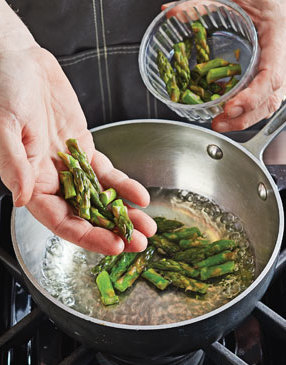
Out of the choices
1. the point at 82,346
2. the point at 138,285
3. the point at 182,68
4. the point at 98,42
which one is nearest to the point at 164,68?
the point at 182,68

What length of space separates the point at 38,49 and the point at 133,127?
26 cm

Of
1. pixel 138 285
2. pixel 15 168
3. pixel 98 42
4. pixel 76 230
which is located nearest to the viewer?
pixel 15 168

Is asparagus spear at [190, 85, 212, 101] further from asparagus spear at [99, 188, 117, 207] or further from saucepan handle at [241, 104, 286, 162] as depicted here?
asparagus spear at [99, 188, 117, 207]

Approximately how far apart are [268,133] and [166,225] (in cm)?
30

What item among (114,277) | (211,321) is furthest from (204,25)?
(211,321)

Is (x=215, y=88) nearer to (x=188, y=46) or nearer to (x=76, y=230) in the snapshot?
(x=188, y=46)

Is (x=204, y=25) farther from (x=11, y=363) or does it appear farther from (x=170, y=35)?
(x=11, y=363)

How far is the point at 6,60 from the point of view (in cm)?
100

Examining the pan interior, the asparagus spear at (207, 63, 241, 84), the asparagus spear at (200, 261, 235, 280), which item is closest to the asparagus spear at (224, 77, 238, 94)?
→ the asparagus spear at (207, 63, 241, 84)

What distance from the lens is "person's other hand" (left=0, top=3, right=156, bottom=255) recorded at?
0.86m

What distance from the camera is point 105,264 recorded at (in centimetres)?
111

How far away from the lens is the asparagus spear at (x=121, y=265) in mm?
1080

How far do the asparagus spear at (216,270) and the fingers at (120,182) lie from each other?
179mm

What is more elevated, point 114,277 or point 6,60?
point 6,60
